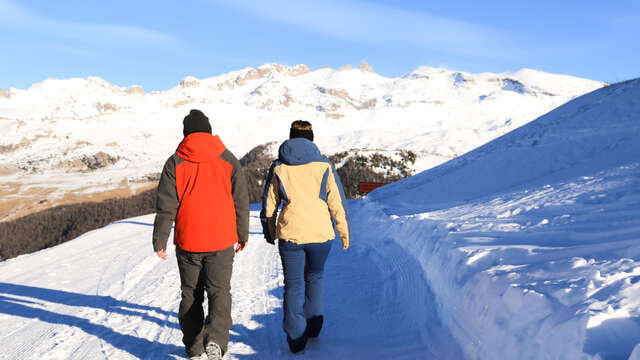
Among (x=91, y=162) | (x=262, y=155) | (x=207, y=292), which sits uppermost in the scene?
(x=91, y=162)

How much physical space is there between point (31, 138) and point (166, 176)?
694 feet

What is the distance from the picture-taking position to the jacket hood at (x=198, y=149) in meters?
3.37

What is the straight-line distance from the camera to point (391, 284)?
228 inches

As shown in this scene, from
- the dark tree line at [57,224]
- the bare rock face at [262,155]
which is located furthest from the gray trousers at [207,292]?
the bare rock face at [262,155]

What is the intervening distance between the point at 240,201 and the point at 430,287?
8.52 ft

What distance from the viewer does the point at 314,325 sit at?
3.93m

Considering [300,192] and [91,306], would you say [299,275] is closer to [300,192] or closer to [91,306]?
[300,192]

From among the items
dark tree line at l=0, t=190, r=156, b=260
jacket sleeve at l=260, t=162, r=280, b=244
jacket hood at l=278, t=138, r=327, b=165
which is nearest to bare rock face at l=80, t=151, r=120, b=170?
dark tree line at l=0, t=190, r=156, b=260

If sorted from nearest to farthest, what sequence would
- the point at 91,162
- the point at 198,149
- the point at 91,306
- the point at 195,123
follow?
the point at 198,149, the point at 195,123, the point at 91,306, the point at 91,162

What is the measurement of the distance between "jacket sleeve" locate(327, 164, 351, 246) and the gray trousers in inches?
38.7

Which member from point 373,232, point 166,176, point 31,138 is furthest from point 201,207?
point 31,138

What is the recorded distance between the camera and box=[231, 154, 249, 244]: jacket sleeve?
3.58m

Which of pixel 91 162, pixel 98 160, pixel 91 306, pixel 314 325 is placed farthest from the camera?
pixel 98 160

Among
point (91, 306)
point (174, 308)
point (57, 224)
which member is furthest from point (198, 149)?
point (57, 224)
